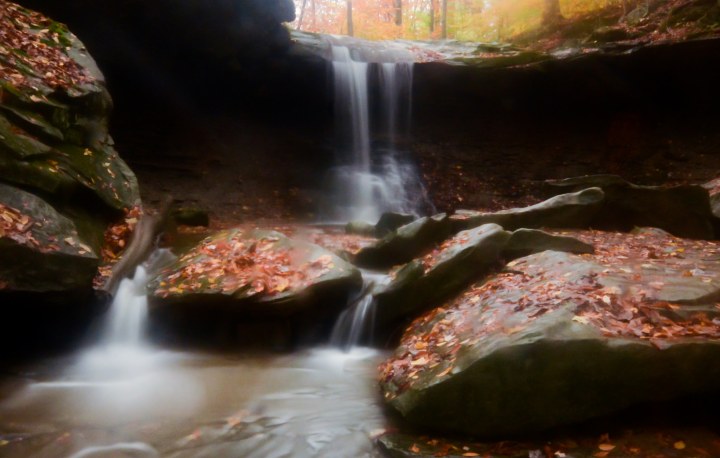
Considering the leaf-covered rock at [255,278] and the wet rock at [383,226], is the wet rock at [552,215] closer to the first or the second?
the wet rock at [383,226]

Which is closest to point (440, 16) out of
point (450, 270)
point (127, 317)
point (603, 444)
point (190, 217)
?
point (190, 217)

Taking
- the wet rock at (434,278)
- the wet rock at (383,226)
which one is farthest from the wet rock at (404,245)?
the wet rock at (383,226)

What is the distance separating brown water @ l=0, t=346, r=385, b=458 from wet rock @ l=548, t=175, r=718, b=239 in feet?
17.4

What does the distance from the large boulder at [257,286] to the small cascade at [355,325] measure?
0.15 meters

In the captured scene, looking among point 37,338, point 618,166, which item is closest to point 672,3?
point 618,166

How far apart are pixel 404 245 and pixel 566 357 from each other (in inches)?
161

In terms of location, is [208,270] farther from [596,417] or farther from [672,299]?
[672,299]

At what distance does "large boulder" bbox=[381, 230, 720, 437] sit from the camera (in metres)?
3.36

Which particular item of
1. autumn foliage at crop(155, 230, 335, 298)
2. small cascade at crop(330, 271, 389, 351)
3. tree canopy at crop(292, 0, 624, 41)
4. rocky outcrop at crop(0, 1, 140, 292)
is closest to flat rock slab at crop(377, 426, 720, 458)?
small cascade at crop(330, 271, 389, 351)

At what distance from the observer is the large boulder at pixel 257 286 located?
5.79 meters

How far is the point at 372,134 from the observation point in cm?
1500

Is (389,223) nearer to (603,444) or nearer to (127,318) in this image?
(127,318)

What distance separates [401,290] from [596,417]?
Answer: 2.72 meters

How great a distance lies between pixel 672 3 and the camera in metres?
13.5
